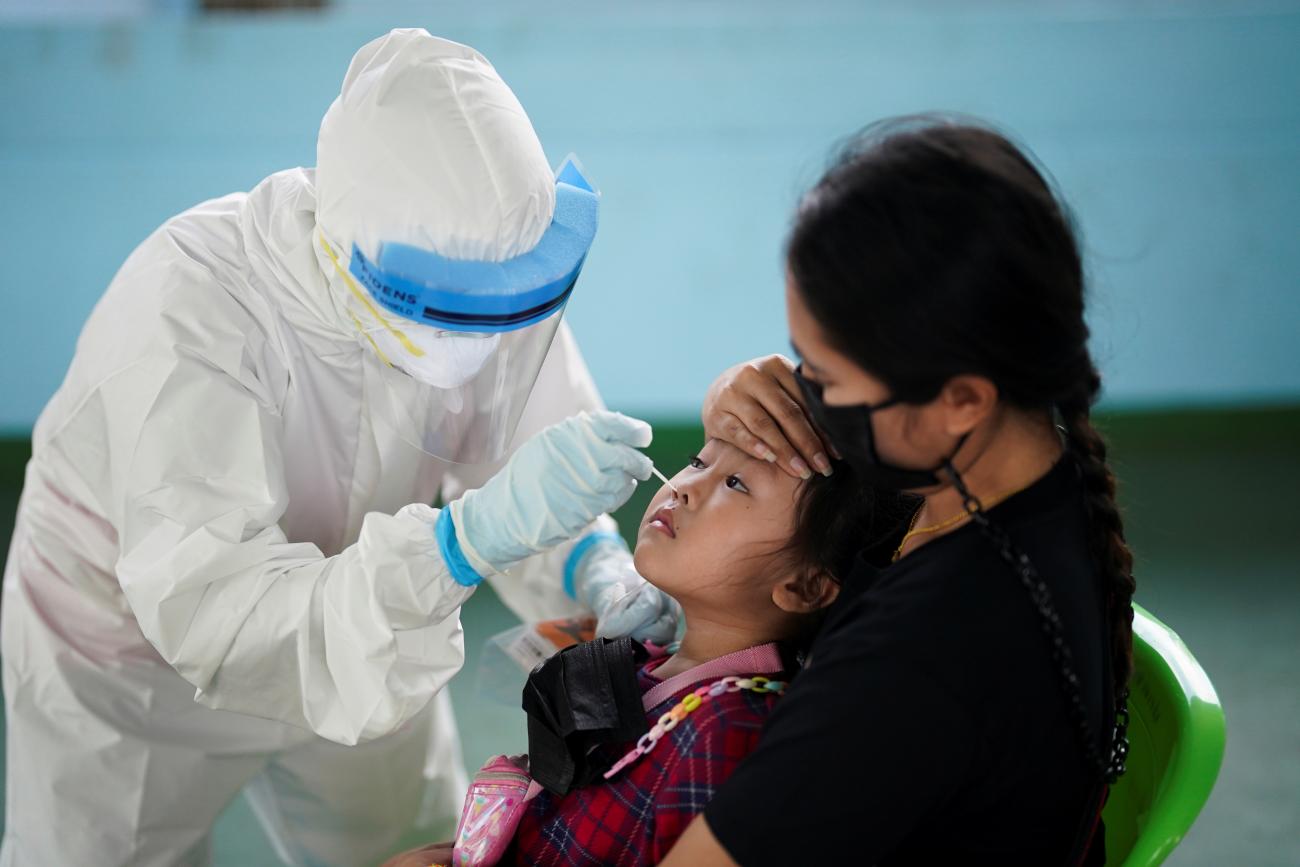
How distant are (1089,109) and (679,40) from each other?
1.29 meters

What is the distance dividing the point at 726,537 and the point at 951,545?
42 centimetres

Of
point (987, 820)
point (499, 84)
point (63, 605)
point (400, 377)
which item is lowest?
point (63, 605)

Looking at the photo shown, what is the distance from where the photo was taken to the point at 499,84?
1532 millimetres

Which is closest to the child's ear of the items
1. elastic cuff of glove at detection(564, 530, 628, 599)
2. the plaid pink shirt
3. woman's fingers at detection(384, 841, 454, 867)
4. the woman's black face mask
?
the plaid pink shirt

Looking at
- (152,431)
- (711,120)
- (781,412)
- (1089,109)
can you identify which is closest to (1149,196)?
(1089,109)

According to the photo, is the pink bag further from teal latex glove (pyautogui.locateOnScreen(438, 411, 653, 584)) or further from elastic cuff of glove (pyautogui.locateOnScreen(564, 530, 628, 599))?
elastic cuff of glove (pyautogui.locateOnScreen(564, 530, 628, 599))

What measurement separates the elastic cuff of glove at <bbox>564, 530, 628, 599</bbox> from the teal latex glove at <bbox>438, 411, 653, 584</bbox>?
50 cm

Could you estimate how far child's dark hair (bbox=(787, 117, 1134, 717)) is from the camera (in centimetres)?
104

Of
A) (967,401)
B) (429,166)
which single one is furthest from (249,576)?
(967,401)

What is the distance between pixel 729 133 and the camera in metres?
3.74

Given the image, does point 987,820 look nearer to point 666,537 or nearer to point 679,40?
point 666,537

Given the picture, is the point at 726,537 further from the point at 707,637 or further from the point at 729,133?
the point at 729,133

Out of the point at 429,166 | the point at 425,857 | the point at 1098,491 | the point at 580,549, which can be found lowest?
the point at 425,857

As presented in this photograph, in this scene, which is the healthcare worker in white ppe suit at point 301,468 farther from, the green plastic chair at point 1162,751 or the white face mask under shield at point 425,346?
the green plastic chair at point 1162,751
